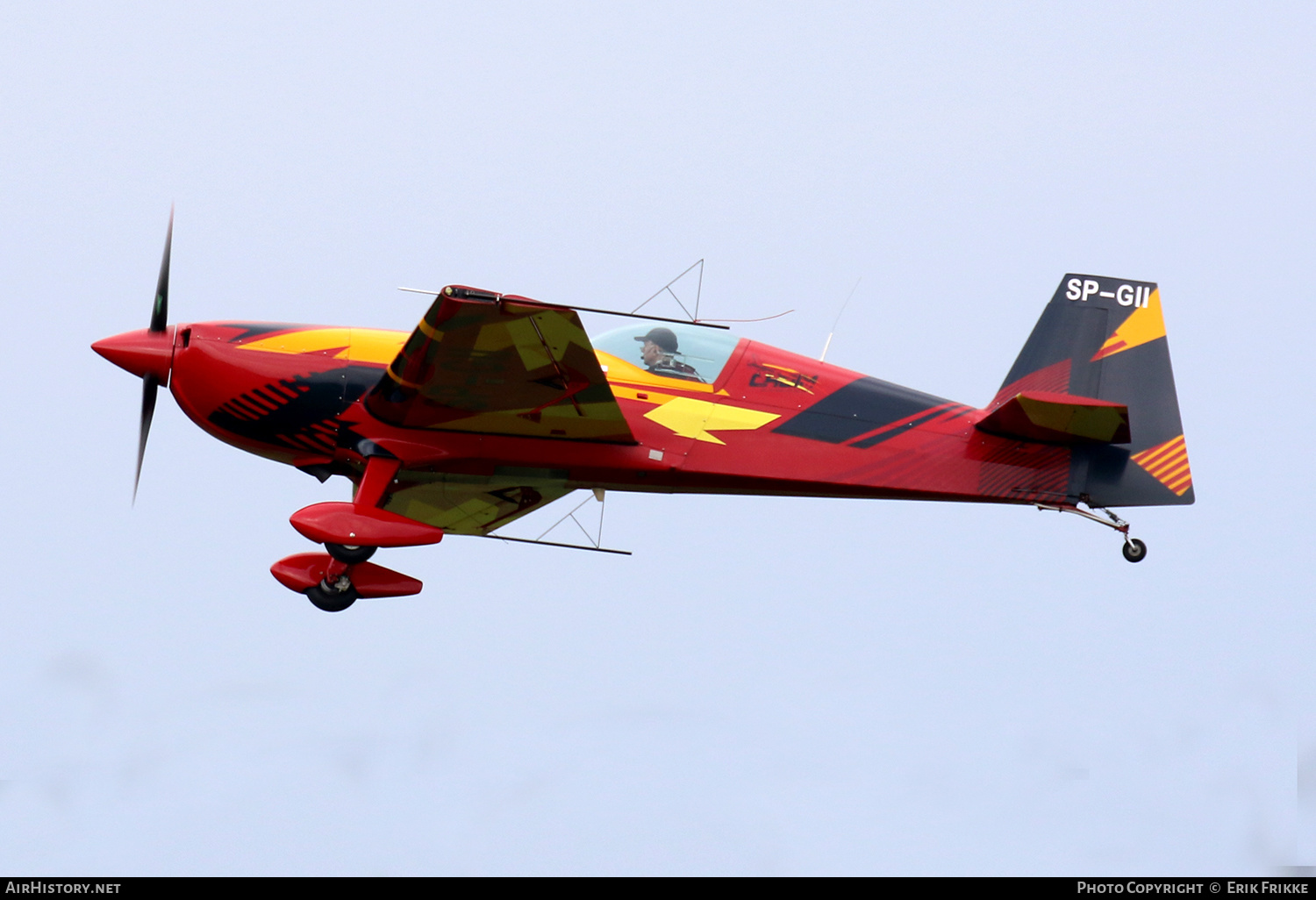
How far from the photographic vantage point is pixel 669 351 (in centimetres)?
1315

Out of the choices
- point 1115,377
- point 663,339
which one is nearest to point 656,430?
point 663,339

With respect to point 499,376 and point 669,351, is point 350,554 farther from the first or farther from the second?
point 669,351

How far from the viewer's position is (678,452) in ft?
42.7

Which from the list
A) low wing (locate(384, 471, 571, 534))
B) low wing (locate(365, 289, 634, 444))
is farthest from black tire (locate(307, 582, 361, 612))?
low wing (locate(365, 289, 634, 444))

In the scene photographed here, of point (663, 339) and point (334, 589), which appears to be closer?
point (334, 589)

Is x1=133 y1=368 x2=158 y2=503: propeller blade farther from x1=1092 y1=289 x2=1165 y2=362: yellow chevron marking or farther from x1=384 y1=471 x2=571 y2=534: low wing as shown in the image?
x1=1092 y1=289 x2=1165 y2=362: yellow chevron marking

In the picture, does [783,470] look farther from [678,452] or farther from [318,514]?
[318,514]

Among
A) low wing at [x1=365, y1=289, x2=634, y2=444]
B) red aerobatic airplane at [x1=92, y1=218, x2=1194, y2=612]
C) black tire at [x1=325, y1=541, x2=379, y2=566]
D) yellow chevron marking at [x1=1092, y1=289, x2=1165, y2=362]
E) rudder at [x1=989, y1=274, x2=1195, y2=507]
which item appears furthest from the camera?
yellow chevron marking at [x1=1092, y1=289, x2=1165, y2=362]

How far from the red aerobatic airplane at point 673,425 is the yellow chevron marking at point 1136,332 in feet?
0.07

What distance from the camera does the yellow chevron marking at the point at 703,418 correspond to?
1305 cm

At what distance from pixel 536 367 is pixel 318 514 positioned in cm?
206

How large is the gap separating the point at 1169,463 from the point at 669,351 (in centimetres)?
434

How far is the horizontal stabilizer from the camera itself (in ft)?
42.5
